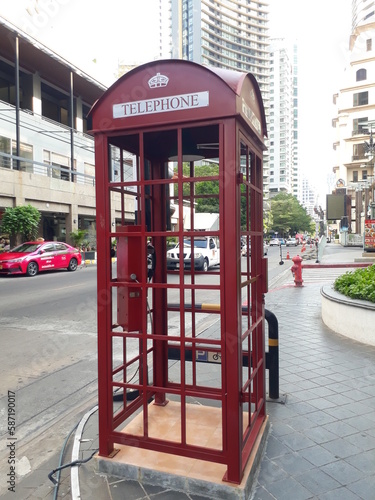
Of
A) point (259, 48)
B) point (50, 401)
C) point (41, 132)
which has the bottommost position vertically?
point (50, 401)

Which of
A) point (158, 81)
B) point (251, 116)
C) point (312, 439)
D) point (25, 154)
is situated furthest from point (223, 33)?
point (312, 439)

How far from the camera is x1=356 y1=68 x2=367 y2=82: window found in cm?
4847

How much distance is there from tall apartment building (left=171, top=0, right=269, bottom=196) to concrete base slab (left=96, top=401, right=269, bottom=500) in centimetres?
10491

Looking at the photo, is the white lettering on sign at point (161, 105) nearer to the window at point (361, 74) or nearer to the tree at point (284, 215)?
the window at point (361, 74)

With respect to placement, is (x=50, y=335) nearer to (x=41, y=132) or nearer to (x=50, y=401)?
(x=50, y=401)

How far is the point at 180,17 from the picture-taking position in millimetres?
110750

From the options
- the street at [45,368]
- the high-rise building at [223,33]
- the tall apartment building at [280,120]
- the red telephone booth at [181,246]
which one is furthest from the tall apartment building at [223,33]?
the red telephone booth at [181,246]

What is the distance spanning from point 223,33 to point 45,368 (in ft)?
413

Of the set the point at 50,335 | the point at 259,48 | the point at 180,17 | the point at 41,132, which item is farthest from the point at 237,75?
the point at 259,48

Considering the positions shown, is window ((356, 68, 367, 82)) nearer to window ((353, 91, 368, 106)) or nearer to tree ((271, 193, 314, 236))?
window ((353, 91, 368, 106))

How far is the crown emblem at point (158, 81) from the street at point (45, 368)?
1.81 meters

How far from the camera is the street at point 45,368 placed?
12.2 ft

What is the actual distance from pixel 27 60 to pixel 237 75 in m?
28.5

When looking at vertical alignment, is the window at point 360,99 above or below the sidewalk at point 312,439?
above
